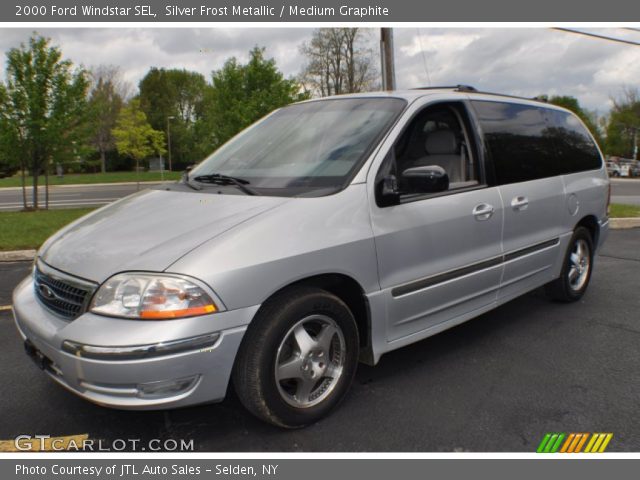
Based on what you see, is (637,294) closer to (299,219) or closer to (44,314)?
(299,219)

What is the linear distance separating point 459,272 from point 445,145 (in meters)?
0.95

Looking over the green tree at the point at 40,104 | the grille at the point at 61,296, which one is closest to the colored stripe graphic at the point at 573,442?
the grille at the point at 61,296

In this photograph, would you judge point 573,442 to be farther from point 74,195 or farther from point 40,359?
point 74,195

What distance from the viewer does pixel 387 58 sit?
43.6ft

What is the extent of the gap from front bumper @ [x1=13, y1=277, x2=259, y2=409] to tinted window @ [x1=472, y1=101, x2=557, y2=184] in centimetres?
234

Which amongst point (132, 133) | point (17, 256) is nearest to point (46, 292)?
point (17, 256)

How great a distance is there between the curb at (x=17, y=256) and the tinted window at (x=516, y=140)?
6.19 metres

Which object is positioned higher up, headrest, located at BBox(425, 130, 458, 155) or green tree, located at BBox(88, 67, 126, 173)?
green tree, located at BBox(88, 67, 126, 173)

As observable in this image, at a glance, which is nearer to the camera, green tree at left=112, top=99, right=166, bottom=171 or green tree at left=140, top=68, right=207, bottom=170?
green tree at left=112, top=99, right=166, bottom=171

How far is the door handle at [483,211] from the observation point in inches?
134

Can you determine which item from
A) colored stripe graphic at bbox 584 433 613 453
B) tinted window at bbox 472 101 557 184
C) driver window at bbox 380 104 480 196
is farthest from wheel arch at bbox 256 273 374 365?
tinted window at bbox 472 101 557 184

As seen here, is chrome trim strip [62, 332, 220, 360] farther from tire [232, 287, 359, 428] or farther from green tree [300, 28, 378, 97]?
green tree [300, 28, 378, 97]

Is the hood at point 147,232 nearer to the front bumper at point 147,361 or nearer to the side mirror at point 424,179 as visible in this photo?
the front bumper at point 147,361

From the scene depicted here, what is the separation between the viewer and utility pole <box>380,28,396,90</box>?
13.2m
